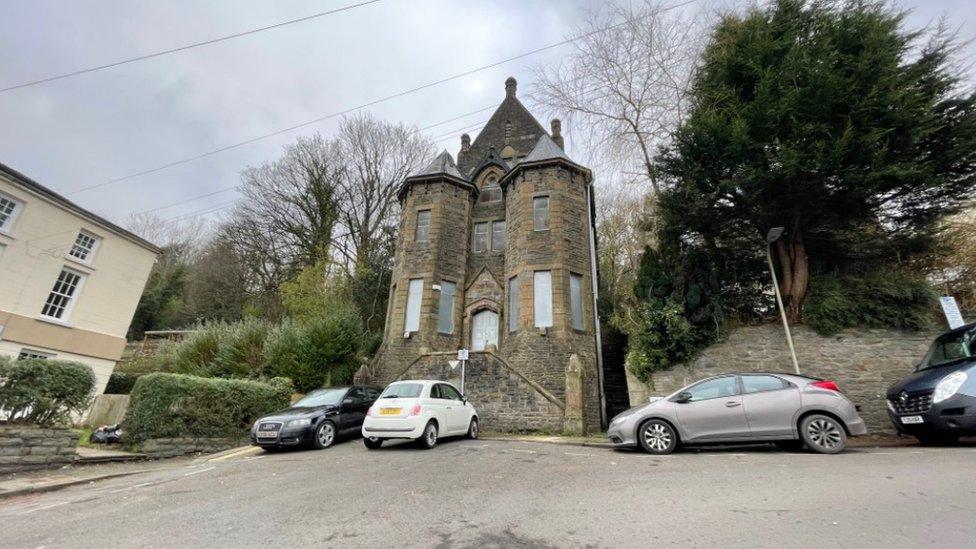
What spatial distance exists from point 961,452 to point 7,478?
50.9ft

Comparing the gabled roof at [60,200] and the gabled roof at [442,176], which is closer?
the gabled roof at [60,200]

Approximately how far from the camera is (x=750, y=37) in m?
13.1

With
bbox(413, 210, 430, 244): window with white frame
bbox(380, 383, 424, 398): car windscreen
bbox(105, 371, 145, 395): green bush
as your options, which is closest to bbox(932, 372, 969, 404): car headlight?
bbox(380, 383, 424, 398): car windscreen

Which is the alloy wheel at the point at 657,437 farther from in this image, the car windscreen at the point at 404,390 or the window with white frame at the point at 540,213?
the window with white frame at the point at 540,213

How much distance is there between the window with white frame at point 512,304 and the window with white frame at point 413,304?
3.75 m

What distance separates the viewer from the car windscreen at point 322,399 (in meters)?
11.2

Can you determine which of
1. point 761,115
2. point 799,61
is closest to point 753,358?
point 761,115

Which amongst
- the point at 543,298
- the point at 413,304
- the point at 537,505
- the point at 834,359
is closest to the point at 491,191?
the point at 413,304

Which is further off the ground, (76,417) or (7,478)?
(76,417)

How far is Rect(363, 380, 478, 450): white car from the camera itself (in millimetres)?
9359

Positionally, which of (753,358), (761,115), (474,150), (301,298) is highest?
(474,150)

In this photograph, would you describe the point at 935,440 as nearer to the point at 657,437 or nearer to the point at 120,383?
the point at 657,437

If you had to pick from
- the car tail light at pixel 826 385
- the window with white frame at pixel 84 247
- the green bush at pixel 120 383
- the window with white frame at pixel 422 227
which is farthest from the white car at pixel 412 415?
the window with white frame at pixel 84 247

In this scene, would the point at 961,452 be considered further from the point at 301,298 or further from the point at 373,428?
the point at 301,298
